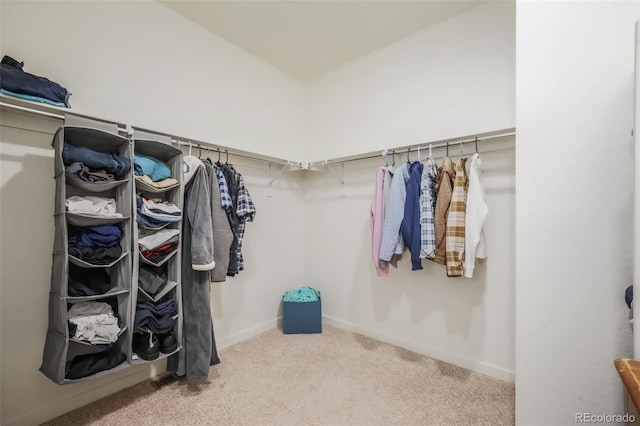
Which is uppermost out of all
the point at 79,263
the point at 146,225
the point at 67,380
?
the point at 146,225

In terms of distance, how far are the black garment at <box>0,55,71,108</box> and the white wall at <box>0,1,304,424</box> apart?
212 mm

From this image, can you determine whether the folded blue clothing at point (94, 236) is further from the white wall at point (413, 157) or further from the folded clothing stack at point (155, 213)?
the white wall at point (413, 157)

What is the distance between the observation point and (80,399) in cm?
155

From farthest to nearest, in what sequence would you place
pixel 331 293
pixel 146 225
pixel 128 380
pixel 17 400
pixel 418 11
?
pixel 331 293, pixel 418 11, pixel 128 380, pixel 146 225, pixel 17 400

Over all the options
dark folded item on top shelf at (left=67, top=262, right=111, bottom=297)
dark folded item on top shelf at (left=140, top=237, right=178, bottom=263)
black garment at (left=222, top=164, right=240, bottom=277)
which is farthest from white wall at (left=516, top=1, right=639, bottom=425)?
dark folded item on top shelf at (left=67, top=262, right=111, bottom=297)

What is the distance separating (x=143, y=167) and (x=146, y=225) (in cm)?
33

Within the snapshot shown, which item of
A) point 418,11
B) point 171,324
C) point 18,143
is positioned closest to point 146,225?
point 171,324

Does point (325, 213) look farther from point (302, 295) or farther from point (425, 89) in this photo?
point (425, 89)

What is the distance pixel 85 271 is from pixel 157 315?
1.39 ft

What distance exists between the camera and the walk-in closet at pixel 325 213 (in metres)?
1.12

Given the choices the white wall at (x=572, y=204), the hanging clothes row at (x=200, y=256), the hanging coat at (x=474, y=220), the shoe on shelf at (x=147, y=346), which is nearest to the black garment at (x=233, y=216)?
the hanging clothes row at (x=200, y=256)

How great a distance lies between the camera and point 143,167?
60.0 inches

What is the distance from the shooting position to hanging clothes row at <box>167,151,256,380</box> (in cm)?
167

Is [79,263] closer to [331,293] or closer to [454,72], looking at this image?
[331,293]
